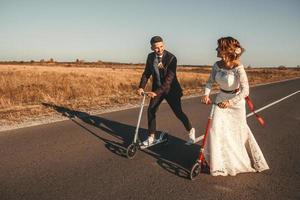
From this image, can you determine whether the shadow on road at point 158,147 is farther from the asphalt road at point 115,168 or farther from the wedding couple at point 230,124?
the wedding couple at point 230,124

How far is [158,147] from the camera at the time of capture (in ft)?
22.7

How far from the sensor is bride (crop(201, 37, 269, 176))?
4.93 metres

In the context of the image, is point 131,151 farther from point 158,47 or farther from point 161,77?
point 158,47

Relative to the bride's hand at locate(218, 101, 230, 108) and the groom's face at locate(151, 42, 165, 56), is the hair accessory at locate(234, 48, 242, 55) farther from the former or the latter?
the groom's face at locate(151, 42, 165, 56)

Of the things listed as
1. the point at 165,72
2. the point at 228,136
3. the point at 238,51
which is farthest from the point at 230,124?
the point at 165,72

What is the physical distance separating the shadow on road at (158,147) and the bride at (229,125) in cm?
53

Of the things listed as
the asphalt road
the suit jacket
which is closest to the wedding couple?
the asphalt road

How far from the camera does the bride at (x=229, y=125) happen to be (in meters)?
4.93

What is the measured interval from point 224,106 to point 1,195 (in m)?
3.01

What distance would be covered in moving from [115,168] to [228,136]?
68.5 inches

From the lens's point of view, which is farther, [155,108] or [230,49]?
[155,108]

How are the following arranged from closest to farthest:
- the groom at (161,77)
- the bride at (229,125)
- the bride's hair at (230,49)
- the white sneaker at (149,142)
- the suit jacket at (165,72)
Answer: the bride's hair at (230,49)
the bride at (229,125)
the groom at (161,77)
the suit jacket at (165,72)
the white sneaker at (149,142)

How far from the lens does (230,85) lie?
5086mm

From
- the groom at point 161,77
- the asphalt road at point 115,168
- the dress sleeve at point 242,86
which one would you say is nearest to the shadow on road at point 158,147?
the asphalt road at point 115,168
